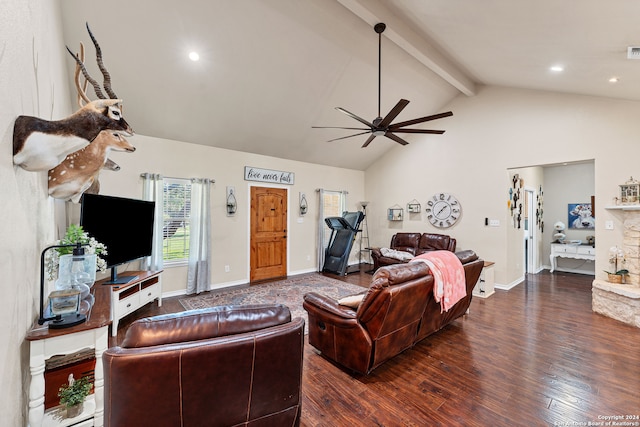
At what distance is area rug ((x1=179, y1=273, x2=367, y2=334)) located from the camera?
14.2ft

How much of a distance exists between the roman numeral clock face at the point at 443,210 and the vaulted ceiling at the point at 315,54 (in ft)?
7.45

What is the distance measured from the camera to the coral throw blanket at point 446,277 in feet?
8.32

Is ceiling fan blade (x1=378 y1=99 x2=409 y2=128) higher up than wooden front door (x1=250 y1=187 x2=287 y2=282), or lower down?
higher up

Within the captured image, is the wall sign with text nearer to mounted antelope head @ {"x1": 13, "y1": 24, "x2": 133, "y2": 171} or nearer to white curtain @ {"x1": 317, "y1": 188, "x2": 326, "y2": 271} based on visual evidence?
white curtain @ {"x1": 317, "y1": 188, "x2": 326, "y2": 271}

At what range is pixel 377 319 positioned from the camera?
84.7 inches

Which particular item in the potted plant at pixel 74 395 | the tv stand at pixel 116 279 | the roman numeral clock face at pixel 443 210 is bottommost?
the potted plant at pixel 74 395

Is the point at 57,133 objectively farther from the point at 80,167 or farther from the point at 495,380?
the point at 495,380

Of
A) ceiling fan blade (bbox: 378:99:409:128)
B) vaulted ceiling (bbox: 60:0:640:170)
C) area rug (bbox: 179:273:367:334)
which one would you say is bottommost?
area rug (bbox: 179:273:367:334)

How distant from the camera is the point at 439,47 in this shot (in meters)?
4.13

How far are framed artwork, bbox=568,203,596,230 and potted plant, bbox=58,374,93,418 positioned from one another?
929 centimetres

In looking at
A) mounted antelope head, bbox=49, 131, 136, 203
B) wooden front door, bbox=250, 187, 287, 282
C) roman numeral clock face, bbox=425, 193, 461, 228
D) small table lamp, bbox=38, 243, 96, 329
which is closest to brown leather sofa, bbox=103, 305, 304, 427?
small table lamp, bbox=38, 243, 96, 329

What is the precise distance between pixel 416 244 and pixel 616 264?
316cm

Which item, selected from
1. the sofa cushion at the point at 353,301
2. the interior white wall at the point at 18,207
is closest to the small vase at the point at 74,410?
the interior white wall at the point at 18,207

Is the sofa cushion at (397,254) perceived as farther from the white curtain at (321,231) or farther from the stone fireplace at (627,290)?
the stone fireplace at (627,290)
